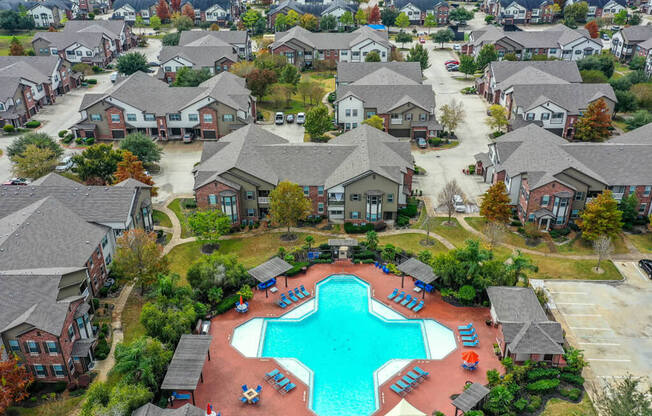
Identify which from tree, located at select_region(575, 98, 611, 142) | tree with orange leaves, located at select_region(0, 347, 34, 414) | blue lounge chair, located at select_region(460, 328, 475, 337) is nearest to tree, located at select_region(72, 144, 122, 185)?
tree with orange leaves, located at select_region(0, 347, 34, 414)

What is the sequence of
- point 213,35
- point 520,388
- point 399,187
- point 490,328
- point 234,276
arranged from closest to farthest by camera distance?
point 520,388, point 490,328, point 234,276, point 399,187, point 213,35

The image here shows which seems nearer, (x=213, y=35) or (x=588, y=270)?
(x=588, y=270)

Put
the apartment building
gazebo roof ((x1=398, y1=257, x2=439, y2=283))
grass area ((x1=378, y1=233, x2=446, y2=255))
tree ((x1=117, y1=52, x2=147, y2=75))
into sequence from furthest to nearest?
1. tree ((x1=117, y1=52, x2=147, y2=75))
2. the apartment building
3. grass area ((x1=378, y1=233, x2=446, y2=255))
4. gazebo roof ((x1=398, y1=257, x2=439, y2=283))

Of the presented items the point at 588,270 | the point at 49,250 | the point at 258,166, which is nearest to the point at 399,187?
the point at 258,166

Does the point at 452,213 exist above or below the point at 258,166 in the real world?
below

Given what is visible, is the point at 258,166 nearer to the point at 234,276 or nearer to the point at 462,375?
the point at 234,276

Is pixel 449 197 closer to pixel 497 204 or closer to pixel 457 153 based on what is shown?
pixel 497 204

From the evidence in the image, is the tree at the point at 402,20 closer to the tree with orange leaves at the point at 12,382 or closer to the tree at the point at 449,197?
the tree at the point at 449,197

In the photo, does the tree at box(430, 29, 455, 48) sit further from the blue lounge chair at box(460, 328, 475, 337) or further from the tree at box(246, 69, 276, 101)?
the blue lounge chair at box(460, 328, 475, 337)
